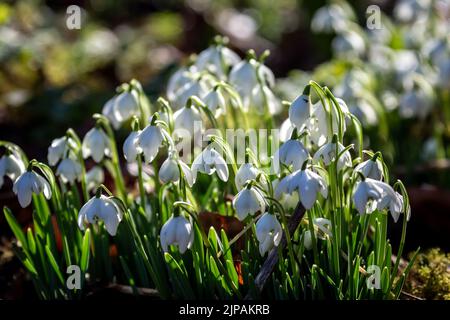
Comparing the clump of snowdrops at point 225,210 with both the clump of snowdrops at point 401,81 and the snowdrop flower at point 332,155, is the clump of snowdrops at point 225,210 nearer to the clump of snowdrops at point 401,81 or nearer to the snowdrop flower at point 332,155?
the snowdrop flower at point 332,155

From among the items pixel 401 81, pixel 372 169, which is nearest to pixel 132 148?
pixel 372 169

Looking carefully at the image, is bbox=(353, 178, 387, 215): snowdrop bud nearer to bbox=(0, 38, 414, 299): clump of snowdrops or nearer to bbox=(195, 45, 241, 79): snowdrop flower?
bbox=(0, 38, 414, 299): clump of snowdrops

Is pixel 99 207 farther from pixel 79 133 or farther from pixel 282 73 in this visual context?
pixel 282 73

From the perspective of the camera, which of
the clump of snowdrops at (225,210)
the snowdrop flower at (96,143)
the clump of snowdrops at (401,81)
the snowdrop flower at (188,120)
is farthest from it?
the clump of snowdrops at (401,81)

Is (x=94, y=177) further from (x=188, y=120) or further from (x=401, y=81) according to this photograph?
(x=401, y=81)

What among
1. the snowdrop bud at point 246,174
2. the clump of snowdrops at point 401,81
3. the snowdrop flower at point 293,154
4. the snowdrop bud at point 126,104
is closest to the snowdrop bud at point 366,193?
the snowdrop flower at point 293,154

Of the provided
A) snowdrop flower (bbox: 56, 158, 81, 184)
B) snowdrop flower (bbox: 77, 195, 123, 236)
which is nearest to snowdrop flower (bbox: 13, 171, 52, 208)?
snowdrop flower (bbox: 77, 195, 123, 236)

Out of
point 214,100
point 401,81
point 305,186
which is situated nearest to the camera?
point 305,186
